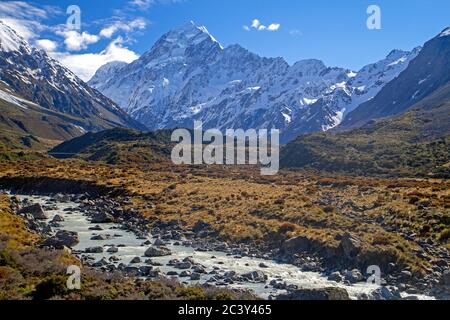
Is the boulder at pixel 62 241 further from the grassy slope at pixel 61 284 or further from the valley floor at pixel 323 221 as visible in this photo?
the grassy slope at pixel 61 284

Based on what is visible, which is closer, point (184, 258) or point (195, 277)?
point (195, 277)

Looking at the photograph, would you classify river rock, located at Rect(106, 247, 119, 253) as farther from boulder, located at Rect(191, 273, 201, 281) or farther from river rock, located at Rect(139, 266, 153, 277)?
boulder, located at Rect(191, 273, 201, 281)

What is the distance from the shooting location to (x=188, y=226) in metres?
57.8

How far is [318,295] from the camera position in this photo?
2761 centimetres

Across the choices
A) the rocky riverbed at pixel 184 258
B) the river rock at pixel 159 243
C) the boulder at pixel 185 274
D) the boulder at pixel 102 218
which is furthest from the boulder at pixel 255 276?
the boulder at pixel 102 218

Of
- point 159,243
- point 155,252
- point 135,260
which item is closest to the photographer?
point 135,260

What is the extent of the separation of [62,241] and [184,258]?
12.0 metres

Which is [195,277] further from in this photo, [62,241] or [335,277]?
[62,241]

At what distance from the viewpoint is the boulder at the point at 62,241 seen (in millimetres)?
42281

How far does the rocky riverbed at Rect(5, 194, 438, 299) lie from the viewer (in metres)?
32.8

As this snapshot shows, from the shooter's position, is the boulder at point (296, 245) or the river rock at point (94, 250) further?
the boulder at point (296, 245)

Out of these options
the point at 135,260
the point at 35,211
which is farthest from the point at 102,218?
the point at 135,260

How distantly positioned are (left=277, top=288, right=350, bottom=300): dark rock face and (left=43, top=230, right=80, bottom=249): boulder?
2204 centimetres
